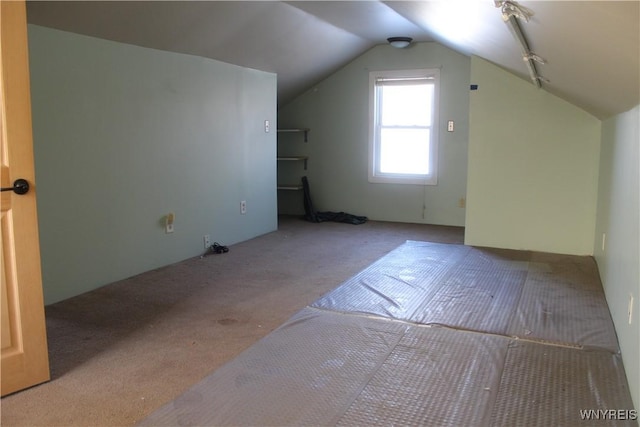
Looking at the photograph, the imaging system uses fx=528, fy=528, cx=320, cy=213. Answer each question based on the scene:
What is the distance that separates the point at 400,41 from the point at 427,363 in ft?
14.7

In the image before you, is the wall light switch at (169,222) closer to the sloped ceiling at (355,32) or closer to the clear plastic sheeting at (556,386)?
the sloped ceiling at (355,32)

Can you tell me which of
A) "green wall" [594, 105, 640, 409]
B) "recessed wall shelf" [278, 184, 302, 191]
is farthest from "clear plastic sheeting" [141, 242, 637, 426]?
"recessed wall shelf" [278, 184, 302, 191]

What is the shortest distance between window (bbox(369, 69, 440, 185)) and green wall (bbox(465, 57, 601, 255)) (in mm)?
1411

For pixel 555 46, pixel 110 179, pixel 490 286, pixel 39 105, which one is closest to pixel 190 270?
pixel 110 179

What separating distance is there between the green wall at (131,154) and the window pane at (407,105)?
6.07 ft

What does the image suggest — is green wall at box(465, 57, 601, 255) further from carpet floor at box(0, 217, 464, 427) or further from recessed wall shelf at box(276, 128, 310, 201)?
recessed wall shelf at box(276, 128, 310, 201)

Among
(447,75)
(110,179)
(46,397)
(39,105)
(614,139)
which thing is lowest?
(46,397)

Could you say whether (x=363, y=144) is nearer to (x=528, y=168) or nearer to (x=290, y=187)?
(x=290, y=187)

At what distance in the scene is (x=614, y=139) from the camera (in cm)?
352

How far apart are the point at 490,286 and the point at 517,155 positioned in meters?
1.69

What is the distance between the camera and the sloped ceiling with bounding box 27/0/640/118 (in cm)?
177

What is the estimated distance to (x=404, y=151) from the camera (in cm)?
663

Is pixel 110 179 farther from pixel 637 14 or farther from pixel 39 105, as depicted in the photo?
pixel 637 14

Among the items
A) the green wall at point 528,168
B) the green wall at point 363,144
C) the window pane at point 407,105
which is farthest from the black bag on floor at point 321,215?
the green wall at point 528,168
